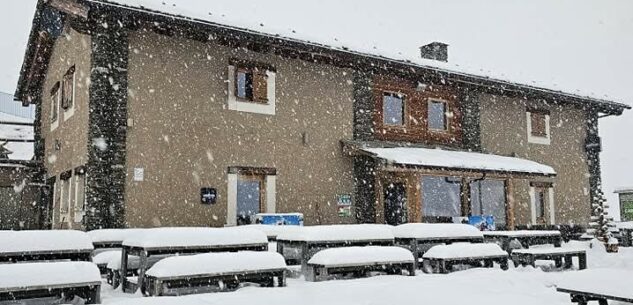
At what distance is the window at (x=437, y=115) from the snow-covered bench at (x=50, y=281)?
10.7m

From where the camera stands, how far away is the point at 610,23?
339 ft

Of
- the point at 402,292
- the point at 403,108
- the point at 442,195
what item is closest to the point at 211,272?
the point at 402,292

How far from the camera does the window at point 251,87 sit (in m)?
11.2

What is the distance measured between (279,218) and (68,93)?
5.15 m

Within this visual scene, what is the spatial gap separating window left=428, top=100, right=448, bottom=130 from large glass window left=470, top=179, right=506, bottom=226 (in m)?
2.01

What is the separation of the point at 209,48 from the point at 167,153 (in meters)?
2.25

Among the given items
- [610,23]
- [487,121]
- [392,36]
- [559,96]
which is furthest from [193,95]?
[610,23]

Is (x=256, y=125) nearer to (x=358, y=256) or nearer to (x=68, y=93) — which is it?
(x=68, y=93)

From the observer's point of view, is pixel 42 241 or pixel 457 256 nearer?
pixel 42 241

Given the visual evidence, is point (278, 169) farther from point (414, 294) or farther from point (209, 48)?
point (414, 294)

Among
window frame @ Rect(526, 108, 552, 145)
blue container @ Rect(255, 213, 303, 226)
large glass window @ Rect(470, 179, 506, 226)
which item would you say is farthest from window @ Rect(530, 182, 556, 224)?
blue container @ Rect(255, 213, 303, 226)

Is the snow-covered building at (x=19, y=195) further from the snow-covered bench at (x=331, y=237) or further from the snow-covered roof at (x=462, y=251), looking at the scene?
the snow-covered roof at (x=462, y=251)

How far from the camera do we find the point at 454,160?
499 inches

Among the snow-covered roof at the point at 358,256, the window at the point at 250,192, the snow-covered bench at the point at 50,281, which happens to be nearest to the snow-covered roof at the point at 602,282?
the snow-covered roof at the point at 358,256
